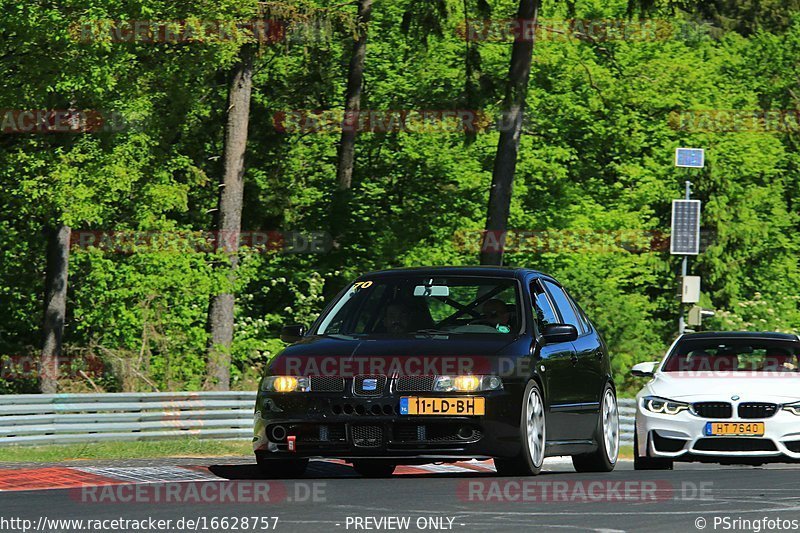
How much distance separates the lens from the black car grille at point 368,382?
11.8 meters

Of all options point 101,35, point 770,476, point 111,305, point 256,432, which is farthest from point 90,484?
point 111,305

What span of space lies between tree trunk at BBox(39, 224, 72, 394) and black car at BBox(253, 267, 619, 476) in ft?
77.3

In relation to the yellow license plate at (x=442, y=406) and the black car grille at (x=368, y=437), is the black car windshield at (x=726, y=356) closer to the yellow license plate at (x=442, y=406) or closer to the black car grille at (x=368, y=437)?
the yellow license plate at (x=442, y=406)

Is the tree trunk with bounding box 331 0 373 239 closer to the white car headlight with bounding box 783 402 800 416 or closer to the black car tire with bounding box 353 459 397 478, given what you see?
the white car headlight with bounding box 783 402 800 416

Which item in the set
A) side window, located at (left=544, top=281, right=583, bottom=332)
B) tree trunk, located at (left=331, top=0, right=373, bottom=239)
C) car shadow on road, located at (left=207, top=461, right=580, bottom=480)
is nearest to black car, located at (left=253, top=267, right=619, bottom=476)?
car shadow on road, located at (left=207, top=461, right=580, bottom=480)

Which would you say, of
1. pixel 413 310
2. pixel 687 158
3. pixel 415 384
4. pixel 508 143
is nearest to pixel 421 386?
pixel 415 384

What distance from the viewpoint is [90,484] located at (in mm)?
12312

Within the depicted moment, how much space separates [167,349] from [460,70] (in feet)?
59.3

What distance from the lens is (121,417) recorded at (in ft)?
71.6

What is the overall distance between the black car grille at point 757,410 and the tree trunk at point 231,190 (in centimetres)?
2031

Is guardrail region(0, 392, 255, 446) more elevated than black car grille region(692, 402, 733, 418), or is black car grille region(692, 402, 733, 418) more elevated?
black car grille region(692, 402, 733, 418)

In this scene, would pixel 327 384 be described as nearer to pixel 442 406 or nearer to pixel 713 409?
pixel 442 406

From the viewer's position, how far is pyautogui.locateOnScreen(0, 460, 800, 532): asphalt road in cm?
902

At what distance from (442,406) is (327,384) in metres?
0.87
